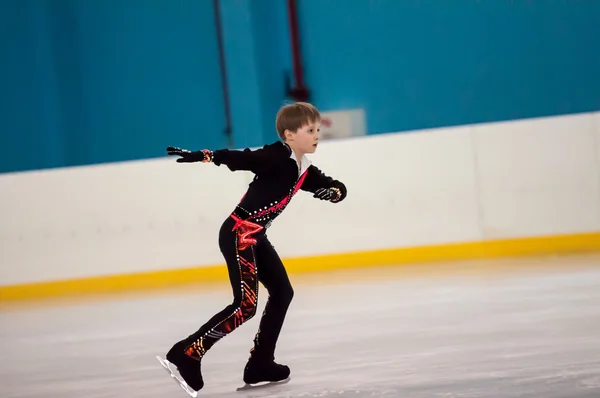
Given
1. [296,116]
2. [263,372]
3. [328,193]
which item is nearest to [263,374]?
[263,372]

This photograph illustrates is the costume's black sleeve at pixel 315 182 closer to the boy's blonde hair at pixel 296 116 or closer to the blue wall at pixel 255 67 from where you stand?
the boy's blonde hair at pixel 296 116

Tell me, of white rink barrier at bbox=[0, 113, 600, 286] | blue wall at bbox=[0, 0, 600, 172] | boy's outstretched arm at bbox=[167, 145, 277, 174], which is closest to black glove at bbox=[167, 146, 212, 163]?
boy's outstretched arm at bbox=[167, 145, 277, 174]

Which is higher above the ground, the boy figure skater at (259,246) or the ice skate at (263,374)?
the boy figure skater at (259,246)

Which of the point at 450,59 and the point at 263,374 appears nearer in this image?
the point at 263,374

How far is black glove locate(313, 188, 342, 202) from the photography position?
12.0ft

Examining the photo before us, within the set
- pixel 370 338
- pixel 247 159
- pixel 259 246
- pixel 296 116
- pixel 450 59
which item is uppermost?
pixel 296 116

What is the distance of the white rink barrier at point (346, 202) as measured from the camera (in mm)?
8336

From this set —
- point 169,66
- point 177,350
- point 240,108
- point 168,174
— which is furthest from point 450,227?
point 177,350

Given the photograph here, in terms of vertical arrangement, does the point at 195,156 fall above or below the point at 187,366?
above

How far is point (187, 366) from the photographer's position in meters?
3.52

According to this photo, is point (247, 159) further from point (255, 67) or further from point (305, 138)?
point (255, 67)

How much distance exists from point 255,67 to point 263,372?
7.44 metres

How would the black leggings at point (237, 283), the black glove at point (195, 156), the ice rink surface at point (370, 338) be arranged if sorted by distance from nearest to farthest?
the black glove at point (195, 156) < the ice rink surface at point (370, 338) < the black leggings at point (237, 283)

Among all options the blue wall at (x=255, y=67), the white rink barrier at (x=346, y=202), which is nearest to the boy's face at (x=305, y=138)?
the white rink barrier at (x=346, y=202)
